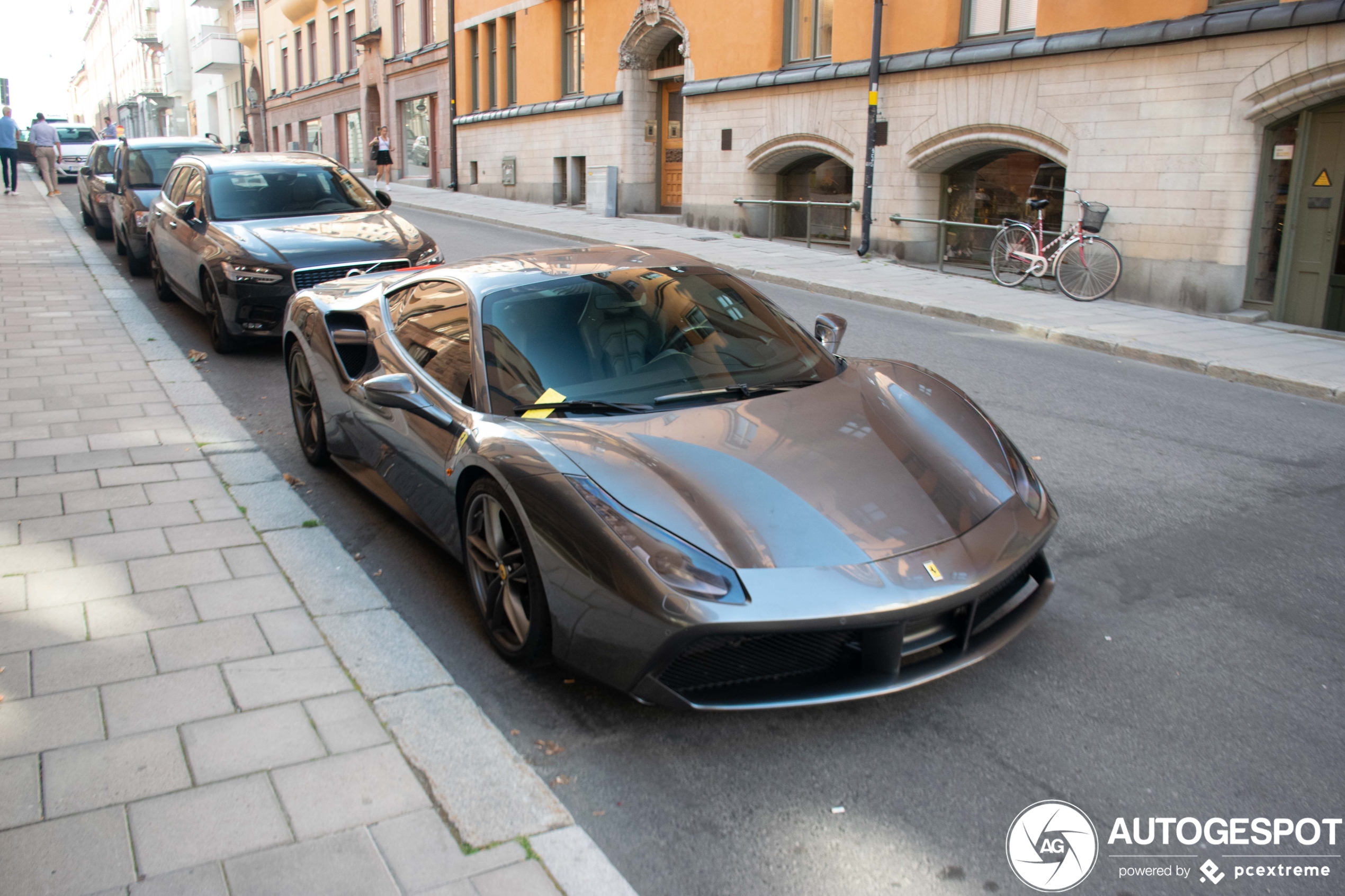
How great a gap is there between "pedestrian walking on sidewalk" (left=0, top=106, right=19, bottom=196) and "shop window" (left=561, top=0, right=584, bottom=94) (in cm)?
1273

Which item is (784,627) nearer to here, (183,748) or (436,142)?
(183,748)

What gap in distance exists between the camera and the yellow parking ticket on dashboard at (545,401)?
3.80 m

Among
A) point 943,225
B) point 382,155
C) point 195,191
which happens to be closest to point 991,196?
point 943,225

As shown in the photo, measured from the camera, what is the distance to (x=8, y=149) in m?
23.9

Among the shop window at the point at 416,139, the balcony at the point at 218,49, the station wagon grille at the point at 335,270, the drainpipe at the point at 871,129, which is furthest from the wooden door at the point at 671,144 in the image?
the balcony at the point at 218,49

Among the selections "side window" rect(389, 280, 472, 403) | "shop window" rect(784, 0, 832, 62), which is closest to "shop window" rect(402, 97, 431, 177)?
"shop window" rect(784, 0, 832, 62)

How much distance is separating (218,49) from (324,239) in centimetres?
5787

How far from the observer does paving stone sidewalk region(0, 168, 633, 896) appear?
2.53 m

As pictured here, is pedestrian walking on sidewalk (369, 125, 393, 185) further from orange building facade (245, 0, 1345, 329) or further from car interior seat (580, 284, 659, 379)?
car interior seat (580, 284, 659, 379)

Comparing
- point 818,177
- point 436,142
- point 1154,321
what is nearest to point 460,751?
point 1154,321

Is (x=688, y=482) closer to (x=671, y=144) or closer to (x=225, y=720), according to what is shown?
(x=225, y=720)

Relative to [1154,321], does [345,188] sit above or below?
above

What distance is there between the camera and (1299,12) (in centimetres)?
1120

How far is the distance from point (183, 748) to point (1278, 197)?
12.8 meters
